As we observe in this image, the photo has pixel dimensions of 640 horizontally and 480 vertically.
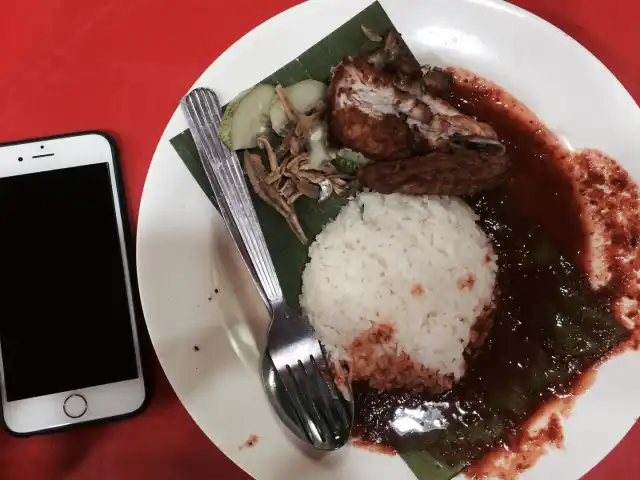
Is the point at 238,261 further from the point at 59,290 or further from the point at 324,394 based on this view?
the point at 59,290

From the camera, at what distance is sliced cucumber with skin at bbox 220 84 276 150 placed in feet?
7.93

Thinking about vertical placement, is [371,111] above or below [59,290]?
above

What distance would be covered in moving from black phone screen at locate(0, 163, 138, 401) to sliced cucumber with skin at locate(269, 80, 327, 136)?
949 mm

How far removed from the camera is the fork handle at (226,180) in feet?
7.87

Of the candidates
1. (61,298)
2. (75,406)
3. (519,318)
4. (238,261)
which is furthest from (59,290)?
(519,318)

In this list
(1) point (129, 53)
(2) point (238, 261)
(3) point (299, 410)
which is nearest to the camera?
(3) point (299, 410)

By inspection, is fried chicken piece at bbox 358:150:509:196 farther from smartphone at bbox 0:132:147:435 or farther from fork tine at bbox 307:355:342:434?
smartphone at bbox 0:132:147:435

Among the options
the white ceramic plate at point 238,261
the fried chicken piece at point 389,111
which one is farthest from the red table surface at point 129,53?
the fried chicken piece at point 389,111

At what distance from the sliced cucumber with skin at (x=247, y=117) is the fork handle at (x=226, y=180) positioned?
0.04 m

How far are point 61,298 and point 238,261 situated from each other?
87 centimetres

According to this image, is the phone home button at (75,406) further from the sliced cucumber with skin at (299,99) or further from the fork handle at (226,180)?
the sliced cucumber with skin at (299,99)

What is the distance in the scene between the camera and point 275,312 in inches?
97.8

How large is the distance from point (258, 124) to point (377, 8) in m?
0.74

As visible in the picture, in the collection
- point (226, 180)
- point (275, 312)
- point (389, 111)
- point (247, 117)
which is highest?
point (389, 111)
